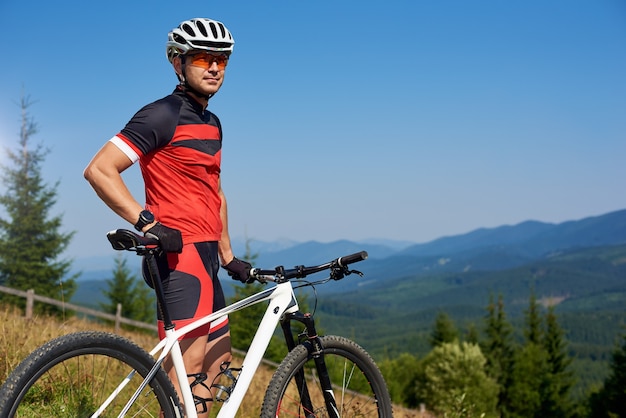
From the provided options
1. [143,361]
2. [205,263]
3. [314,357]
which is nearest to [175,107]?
[205,263]

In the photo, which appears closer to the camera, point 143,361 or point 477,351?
point 143,361

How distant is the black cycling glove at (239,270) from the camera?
146 inches

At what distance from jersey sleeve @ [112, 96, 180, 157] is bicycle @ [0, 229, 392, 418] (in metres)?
0.55

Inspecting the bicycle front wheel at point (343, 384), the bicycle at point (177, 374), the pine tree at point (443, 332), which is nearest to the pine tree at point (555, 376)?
the pine tree at point (443, 332)

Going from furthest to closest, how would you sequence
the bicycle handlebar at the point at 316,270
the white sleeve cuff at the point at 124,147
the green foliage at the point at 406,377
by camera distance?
the green foliage at the point at 406,377 → the bicycle handlebar at the point at 316,270 → the white sleeve cuff at the point at 124,147

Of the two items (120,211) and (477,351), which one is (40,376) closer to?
(120,211)

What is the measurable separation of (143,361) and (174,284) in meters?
0.57

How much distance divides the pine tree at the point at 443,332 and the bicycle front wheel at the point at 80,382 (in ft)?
234

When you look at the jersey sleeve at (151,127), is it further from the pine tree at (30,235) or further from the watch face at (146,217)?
the pine tree at (30,235)

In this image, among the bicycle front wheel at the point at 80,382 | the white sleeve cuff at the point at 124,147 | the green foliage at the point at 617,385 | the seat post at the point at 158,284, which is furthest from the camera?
the green foliage at the point at 617,385

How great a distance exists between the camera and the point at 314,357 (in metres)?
3.39

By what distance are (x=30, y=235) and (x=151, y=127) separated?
36.9 meters

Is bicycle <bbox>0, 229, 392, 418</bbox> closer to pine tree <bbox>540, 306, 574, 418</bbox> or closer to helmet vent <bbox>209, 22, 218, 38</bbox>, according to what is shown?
helmet vent <bbox>209, 22, 218, 38</bbox>

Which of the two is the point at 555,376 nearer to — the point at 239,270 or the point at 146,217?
the point at 239,270
